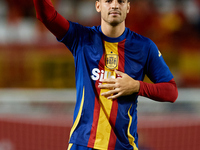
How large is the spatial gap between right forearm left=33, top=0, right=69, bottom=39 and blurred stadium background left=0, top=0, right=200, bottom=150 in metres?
3.07

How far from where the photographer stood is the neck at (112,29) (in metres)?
2.32

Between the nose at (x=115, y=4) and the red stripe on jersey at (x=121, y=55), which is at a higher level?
the nose at (x=115, y=4)

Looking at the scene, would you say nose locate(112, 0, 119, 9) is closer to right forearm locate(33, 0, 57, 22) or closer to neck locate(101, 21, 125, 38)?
neck locate(101, 21, 125, 38)

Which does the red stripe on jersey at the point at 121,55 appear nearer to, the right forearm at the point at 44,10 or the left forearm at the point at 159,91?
the left forearm at the point at 159,91

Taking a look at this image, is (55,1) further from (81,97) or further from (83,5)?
(81,97)

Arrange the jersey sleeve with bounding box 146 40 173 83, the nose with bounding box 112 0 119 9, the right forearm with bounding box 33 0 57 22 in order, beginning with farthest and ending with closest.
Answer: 1. the jersey sleeve with bounding box 146 40 173 83
2. the nose with bounding box 112 0 119 9
3. the right forearm with bounding box 33 0 57 22

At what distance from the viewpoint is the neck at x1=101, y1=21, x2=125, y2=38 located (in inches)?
91.4

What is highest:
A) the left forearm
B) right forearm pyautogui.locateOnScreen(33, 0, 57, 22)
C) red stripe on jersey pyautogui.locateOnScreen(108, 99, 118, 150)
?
right forearm pyautogui.locateOnScreen(33, 0, 57, 22)

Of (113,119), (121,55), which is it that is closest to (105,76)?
(121,55)

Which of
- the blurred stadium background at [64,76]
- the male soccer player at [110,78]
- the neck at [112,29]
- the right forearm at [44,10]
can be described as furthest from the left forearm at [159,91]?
the blurred stadium background at [64,76]

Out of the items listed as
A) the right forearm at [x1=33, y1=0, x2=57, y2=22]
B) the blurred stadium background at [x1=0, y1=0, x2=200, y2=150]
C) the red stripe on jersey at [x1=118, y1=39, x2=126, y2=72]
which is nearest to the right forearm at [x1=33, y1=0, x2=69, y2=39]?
the right forearm at [x1=33, y1=0, x2=57, y2=22]

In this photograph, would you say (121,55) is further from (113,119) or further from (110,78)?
(113,119)

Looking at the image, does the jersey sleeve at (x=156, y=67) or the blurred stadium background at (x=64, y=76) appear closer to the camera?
the jersey sleeve at (x=156, y=67)

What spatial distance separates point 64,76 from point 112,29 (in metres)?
4.27
